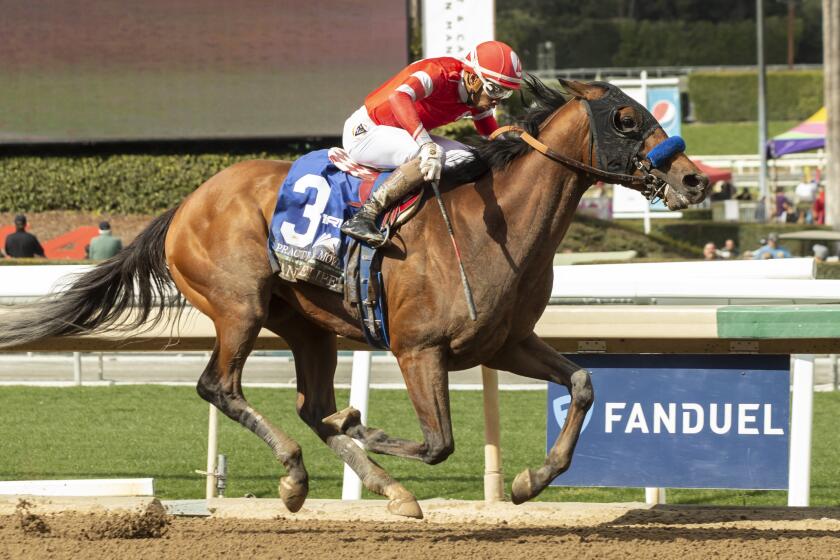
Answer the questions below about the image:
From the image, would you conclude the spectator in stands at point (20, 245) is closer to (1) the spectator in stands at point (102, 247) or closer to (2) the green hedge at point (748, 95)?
(1) the spectator in stands at point (102, 247)

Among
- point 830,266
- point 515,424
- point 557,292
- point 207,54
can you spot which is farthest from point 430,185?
point 207,54

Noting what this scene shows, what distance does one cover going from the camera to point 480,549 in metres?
4.30

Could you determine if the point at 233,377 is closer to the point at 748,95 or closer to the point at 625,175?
the point at 625,175

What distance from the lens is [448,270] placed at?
439 centimetres

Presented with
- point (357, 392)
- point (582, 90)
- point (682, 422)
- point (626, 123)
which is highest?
point (582, 90)

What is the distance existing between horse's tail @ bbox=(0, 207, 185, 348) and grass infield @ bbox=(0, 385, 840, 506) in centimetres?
150

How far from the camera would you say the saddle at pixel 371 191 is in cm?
449

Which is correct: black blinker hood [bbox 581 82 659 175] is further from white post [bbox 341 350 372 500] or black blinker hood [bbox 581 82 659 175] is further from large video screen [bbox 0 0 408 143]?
large video screen [bbox 0 0 408 143]

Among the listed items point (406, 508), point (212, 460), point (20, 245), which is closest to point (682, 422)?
point (406, 508)

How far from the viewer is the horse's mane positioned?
455 cm

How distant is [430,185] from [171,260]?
3.57ft

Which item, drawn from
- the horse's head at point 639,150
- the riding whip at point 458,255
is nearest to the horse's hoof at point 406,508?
the riding whip at point 458,255

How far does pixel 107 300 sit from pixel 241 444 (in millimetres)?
2961

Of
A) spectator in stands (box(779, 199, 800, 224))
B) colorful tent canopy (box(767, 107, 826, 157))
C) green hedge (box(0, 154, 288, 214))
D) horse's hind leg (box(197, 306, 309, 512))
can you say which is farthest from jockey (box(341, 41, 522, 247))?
colorful tent canopy (box(767, 107, 826, 157))
